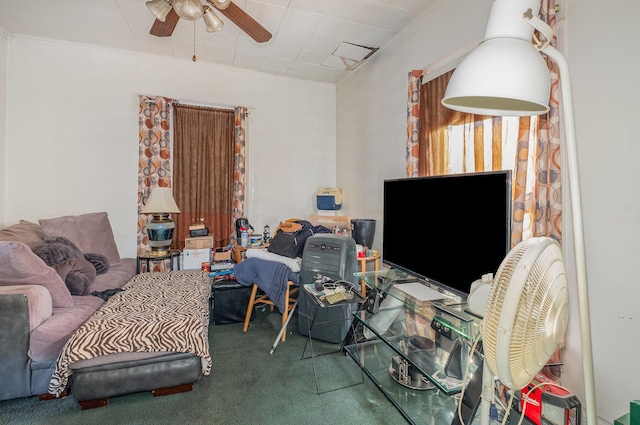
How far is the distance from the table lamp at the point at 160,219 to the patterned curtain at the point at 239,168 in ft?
2.25

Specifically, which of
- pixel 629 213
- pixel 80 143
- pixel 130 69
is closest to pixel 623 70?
pixel 629 213

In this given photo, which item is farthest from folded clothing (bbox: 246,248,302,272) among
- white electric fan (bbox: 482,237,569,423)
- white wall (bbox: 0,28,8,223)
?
white wall (bbox: 0,28,8,223)

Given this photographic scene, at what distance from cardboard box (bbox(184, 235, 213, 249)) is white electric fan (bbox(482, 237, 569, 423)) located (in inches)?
129

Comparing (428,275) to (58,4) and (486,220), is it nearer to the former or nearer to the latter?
(486,220)

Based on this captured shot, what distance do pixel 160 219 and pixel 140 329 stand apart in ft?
5.93

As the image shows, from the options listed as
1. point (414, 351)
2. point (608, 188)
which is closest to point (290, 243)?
point (414, 351)

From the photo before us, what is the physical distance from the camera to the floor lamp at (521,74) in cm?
88

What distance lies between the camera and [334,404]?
1854mm

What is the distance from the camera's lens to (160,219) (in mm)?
3426

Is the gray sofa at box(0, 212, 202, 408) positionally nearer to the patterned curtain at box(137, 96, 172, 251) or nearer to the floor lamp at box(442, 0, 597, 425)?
the patterned curtain at box(137, 96, 172, 251)

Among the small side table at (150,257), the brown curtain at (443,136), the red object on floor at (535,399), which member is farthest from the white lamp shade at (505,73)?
the small side table at (150,257)

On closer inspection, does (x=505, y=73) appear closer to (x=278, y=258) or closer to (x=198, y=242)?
(x=278, y=258)

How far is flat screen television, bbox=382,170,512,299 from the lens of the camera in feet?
4.72

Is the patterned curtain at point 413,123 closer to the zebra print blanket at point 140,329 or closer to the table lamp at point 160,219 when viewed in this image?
the zebra print blanket at point 140,329
